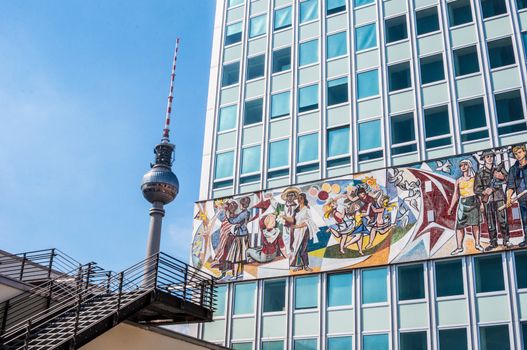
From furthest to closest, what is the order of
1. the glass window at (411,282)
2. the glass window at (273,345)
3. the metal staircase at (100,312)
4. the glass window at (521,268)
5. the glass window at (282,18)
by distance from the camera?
the glass window at (282,18) → the glass window at (273,345) → the glass window at (411,282) → the glass window at (521,268) → the metal staircase at (100,312)

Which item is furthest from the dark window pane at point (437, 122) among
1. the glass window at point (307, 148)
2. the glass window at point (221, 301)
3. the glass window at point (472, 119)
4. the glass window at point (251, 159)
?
the glass window at point (221, 301)

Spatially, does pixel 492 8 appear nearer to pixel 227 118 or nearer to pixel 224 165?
pixel 227 118

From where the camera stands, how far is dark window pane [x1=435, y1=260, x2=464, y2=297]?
26.9m

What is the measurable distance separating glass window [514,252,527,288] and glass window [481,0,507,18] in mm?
12306

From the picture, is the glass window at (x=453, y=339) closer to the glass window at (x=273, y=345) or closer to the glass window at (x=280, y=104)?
the glass window at (x=273, y=345)

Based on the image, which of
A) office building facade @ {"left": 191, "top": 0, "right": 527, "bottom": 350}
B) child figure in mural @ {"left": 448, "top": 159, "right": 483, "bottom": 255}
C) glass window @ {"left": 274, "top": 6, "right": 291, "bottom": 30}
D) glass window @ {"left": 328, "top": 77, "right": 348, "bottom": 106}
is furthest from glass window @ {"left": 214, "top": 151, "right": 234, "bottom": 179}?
child figure in mural @ {"left": 448, "top": 159, "right": 483, "bottom": 255}

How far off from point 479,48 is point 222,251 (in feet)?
52.7

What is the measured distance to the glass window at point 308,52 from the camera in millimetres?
A: 35250

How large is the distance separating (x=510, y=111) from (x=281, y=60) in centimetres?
1314

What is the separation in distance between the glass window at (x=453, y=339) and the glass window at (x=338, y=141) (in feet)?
32.6

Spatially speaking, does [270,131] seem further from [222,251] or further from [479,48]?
[479,48]

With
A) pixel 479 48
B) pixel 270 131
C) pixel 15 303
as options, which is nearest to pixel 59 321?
pixel 15 303

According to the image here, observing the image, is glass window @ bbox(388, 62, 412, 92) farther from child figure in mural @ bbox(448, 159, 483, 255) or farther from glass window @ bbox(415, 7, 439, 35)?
child figure in mural @ bbox(448, 159, 483, 255)

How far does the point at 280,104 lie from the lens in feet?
115
